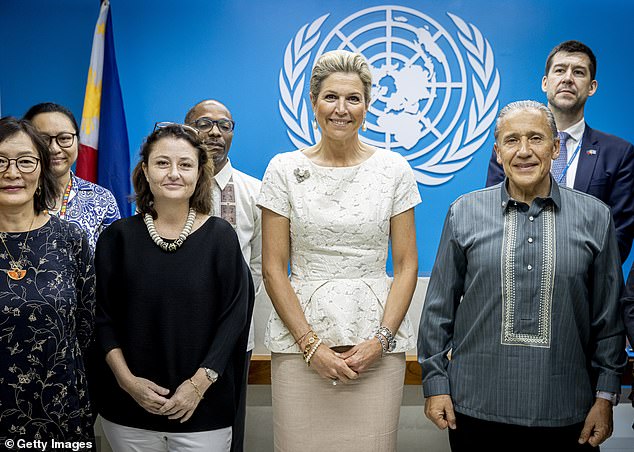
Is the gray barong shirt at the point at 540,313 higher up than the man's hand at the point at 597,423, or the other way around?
the gray barong shirt at the point at 540,313

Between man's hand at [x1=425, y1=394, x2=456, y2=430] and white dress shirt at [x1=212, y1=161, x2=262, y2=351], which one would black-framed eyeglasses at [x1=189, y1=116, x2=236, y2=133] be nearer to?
white dress shirt at [x1=212, y1=161, x2=262, y2=351]

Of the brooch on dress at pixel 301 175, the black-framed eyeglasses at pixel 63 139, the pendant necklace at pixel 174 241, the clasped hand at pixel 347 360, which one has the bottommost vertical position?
the clasped hand at pixel 347 360

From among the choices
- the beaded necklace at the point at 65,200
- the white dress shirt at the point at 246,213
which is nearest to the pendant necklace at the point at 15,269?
the beaded necklace at the point at 65,200

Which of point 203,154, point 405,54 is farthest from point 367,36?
point 203,154

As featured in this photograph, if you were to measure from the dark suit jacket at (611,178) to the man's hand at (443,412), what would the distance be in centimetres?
112

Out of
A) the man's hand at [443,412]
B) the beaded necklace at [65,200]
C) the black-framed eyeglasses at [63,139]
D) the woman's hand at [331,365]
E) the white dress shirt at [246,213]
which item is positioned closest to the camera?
the man's hand at [443,412]

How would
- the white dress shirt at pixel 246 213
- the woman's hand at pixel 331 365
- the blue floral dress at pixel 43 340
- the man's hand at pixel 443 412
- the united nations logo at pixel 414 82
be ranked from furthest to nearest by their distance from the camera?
the united nations logo at pixel 414 82 < the white dress shirt at pixel 246 213 < the woman's hand at pixel 331 365 < the man's hand at pixel 443 412 < the blue floral dress at pixel 43 340

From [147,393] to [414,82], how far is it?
295 centimetres

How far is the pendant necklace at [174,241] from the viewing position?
232 centimetres

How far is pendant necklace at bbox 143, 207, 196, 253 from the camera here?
2324 mm

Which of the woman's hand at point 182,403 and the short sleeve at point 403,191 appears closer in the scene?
the woman's hand at point 182,403

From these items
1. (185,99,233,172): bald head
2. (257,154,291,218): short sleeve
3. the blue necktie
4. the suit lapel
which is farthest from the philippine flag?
the suit lapel

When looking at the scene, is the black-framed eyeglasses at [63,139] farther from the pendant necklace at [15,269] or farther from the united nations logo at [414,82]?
the united nations logo at [414,82]

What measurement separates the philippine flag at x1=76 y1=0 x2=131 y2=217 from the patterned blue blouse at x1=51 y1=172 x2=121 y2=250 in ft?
4.34
